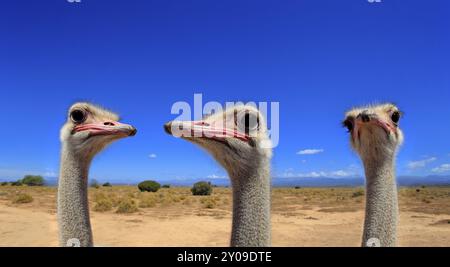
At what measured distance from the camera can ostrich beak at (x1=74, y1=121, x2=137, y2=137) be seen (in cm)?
470

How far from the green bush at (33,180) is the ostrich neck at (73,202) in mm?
49154

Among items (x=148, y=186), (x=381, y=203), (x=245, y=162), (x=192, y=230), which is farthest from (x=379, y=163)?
(x=148, y=186)

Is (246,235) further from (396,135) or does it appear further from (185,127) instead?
(396,135)

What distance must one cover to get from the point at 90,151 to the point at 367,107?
3.19 metres

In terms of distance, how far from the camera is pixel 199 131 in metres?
3.90

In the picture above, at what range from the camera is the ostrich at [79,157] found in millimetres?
4625

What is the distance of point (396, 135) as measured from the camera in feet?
16.9

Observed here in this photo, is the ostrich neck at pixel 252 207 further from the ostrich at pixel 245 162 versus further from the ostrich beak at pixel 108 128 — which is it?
the ostrich beak at pixel 108 128

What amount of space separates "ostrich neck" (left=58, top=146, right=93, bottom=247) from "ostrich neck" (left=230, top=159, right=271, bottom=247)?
5.24 feet

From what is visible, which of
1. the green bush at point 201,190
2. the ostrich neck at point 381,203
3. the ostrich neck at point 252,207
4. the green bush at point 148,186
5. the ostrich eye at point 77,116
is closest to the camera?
the ostrich neck at point 252,207

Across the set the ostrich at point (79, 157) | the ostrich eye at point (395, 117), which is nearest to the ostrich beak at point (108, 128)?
the ostrich at point (79, 157)

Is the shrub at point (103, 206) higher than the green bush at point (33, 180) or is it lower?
lower

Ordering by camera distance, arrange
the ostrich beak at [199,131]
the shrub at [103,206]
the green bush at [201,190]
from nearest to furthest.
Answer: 1. the ostrich beak at [199,131]
2. the shrub at [103,206]
3. the green bush at [201,190]
